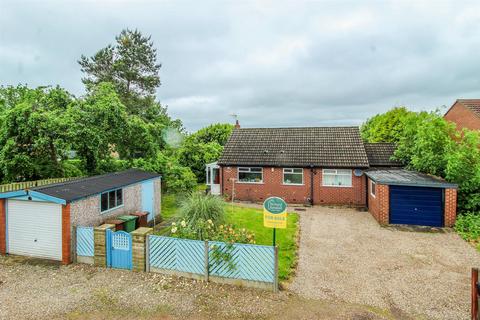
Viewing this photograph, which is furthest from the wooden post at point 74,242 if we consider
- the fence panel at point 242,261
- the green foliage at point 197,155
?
the green foliage at point 197,155

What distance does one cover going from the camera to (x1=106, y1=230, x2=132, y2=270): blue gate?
827cm

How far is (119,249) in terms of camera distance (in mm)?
8367

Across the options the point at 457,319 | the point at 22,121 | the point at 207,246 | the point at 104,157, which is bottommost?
the point at 457,319

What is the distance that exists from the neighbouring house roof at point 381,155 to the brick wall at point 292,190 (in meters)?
2.11

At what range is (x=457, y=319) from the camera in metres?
6.02

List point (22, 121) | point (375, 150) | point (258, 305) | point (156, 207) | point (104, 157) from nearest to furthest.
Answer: point (258, 305) < point (22, 121) < point (156, 207) < point (104, 157) < point (375, 150)

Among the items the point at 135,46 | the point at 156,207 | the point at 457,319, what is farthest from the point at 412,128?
the point at 135,46

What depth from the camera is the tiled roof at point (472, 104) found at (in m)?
20.9

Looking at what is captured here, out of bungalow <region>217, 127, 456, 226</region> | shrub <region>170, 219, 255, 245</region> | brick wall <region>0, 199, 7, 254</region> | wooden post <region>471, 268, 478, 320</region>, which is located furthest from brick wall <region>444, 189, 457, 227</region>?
brick wall <region>0, 199, 7, 254</region>

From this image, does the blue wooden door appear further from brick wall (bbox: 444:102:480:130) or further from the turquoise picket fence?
brick wall (bbox: 444:102:480:130)

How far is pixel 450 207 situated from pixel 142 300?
13026mm

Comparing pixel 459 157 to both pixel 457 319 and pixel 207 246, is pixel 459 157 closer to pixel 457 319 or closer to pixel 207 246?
pixel 457 319

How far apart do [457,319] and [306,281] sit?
10.7ft

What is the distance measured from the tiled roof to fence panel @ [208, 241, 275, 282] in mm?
21303
